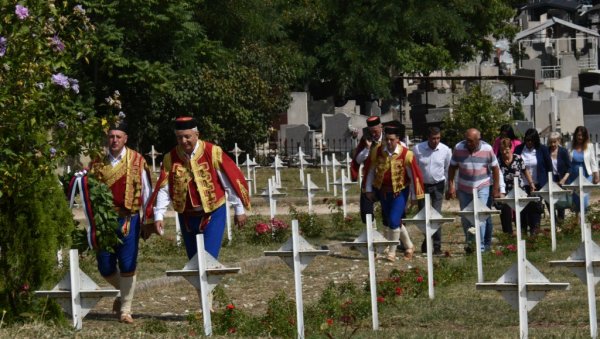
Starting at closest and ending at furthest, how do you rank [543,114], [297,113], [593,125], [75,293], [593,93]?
1. [75,293]
2. [593,125]
3. [297,113]
4. [543,114]
5. [593,93]

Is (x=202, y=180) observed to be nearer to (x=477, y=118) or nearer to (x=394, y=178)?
(x=394, y=178)

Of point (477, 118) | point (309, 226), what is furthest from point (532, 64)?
point (309, 226)

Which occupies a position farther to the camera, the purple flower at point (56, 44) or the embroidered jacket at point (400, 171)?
the embroidered jacket at point (400, 171)

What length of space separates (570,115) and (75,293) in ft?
125

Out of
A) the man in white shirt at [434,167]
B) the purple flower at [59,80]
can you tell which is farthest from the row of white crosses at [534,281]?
the man in white shirt at [434,167]

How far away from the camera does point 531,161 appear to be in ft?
70.2

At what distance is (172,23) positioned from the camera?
136ft

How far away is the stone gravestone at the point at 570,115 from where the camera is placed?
48188 millimetres

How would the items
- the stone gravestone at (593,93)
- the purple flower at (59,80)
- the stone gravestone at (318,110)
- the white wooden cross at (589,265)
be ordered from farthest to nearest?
the stone gravestone at (593,93) < the stone gravestone at (318,110) < the purple flower at (59,80) < the white wooden cross at (589,265)

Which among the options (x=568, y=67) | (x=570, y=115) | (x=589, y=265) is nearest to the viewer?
(x=589, y=265)

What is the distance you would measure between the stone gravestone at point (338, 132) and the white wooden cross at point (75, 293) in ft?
108

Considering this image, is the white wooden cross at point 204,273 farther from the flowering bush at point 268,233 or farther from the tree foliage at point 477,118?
the tree foliage at point 477,118

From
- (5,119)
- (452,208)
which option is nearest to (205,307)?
(5,119)

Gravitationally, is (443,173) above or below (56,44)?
below
